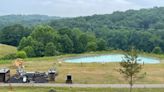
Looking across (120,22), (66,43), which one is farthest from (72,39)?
(120,22)

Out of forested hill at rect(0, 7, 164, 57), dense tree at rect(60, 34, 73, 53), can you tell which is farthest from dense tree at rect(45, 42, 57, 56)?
dense tree at rect(60, 34, 73, 53)

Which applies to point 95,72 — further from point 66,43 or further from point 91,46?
point 66,43

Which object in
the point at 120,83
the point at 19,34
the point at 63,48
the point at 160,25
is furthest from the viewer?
the point at 160,25

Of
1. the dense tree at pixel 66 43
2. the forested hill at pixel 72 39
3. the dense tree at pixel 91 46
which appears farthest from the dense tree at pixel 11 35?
the dense tree at pixel 91 46

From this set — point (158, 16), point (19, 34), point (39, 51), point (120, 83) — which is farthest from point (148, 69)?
point (158, 16)

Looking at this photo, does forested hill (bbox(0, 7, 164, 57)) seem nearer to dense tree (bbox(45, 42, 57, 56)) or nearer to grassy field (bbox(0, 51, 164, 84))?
dense tree (bbox(45, 42, 57, 56))

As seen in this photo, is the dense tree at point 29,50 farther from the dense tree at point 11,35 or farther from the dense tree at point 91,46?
the dense tree at point 11,35

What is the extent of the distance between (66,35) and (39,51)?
431 inches

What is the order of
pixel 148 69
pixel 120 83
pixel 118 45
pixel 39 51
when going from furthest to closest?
pixel 118 45
pixel 39 51
pixel 148 69
pixel 120 83

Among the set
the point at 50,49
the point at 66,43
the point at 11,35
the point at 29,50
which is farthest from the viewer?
the point at 11,35

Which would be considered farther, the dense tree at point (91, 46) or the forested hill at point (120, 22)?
the forested hill at point (120, 22)

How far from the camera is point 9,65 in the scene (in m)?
46.9

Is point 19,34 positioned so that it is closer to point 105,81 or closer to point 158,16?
point 105,81

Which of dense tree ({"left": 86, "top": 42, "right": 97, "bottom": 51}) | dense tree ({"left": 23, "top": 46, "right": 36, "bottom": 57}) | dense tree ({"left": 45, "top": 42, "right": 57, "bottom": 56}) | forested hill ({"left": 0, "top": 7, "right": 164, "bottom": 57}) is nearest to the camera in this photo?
dense tree ({"left": 23, "top": 46, "right": 36, "bottom": 57})
